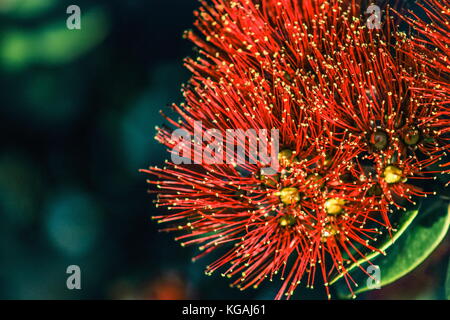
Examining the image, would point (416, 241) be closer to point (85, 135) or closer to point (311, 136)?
point (311, 136)

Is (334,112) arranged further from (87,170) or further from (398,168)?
(87,170)

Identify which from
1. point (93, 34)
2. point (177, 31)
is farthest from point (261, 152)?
point (93, 34)

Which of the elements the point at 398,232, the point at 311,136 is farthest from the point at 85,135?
the point at 398,232

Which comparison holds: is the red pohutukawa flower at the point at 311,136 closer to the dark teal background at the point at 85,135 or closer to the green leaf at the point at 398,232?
the green leaf at the point at 398,232

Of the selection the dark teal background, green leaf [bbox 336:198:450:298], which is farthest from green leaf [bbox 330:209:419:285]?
the dark teal background

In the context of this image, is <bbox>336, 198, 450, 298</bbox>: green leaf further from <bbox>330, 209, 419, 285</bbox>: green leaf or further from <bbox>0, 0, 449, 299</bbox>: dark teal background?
<bbox>0, 0, 449, 299</bbox>: dark teal background

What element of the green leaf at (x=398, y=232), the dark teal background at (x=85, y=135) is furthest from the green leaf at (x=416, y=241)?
the dark teal background at (x=85, y=135)
